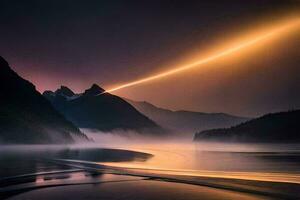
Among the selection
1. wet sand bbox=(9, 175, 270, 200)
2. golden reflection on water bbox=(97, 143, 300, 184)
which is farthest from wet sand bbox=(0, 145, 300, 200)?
golden reflection on water bbox=(97, 143, 300, 184)

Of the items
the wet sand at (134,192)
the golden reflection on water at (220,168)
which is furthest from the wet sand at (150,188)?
the golden reflection on water at (220,168)

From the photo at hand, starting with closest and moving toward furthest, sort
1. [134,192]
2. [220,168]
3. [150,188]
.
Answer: [134,192], [150,188], [220,168]

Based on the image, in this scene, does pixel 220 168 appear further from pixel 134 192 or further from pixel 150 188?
pixel 134 192

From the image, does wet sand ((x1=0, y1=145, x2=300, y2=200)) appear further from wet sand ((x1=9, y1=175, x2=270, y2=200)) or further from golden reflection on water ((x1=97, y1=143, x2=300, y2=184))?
golden reflection on water ((x1=97, y1=143, x2=300, y2=184))

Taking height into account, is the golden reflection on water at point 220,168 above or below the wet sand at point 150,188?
above

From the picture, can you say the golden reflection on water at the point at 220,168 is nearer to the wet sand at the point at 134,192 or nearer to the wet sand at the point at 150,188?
the wet sand at the point at 150,188

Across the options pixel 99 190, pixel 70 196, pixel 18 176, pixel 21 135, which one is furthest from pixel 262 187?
pixel 21 135

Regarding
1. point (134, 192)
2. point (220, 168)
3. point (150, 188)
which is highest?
point (220, 168)

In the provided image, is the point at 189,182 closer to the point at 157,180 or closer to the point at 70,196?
the point at 157,180

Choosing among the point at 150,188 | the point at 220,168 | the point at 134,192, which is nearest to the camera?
the point at 134,192

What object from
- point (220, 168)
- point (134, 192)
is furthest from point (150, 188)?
point (220, 168)

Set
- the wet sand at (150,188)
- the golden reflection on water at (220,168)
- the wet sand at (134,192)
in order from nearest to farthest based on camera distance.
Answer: the wet sand at (134,192)
the wet sand at (150,188)
the golden reflection on water at (220,168)
